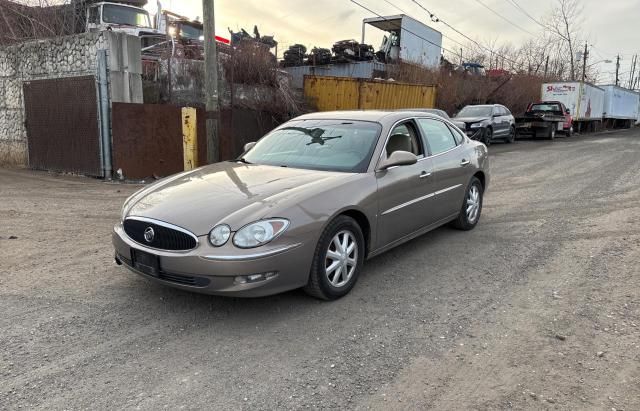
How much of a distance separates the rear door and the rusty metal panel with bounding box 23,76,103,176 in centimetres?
711

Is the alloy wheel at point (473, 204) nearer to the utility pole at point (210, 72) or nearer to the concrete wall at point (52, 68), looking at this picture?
the utility pole at point (210, 72)

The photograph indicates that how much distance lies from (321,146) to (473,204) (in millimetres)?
2543

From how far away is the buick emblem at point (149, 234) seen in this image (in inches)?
149

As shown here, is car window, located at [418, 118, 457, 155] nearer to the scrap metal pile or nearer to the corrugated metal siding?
the corrugated metal siding

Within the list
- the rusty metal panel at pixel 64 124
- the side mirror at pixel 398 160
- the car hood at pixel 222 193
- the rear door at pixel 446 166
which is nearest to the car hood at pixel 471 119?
the rusty metal panel at pixel 64 124

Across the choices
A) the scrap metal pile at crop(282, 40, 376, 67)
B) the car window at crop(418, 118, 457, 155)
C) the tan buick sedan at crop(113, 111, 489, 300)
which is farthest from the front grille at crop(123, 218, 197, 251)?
the scrap metal pile at crop(282, 40, 376, 67)

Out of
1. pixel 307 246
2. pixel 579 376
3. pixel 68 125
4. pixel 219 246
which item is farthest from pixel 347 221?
pixel 68 125

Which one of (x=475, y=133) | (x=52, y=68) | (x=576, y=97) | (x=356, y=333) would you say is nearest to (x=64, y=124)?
(x=52, y=68)

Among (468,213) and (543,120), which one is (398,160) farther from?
(543,120)

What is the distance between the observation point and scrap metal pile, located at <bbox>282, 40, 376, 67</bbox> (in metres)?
23.0

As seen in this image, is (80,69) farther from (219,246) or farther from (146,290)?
(219,246)

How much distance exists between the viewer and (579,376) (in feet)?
10.2

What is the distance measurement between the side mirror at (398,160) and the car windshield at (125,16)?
1274cm

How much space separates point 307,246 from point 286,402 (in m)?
1.25
